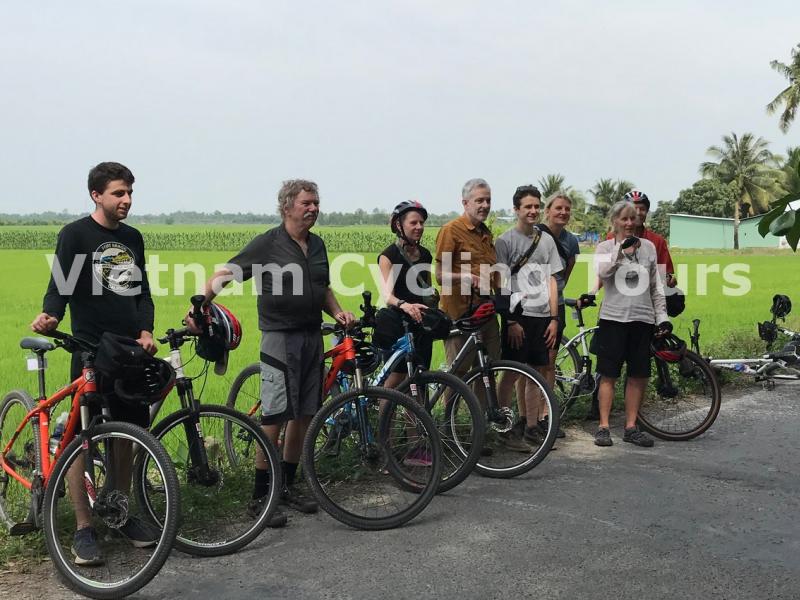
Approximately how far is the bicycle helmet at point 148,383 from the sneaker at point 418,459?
1437mm

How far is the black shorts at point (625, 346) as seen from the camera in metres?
6.40

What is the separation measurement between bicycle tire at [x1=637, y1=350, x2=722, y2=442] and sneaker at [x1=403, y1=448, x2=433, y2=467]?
2.55 metres

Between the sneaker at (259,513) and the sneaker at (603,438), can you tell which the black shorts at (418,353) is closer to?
the sneaker at (259,513)

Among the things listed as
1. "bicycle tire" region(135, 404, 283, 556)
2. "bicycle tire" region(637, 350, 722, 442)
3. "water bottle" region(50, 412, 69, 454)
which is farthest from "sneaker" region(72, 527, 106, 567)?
"bicycle tire" region(637, 350, 722, 442)

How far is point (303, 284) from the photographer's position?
183 inches

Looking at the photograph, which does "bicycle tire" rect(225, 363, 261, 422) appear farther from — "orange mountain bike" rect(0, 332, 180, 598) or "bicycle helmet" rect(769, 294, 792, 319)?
"bicycle helmet" rect(769, 294, 792, 319)

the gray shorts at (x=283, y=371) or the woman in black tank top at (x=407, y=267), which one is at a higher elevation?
the woman in black tank top at (x=407, y=267)

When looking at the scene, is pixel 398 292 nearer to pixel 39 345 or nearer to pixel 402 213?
pixel 402 213

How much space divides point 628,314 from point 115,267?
3.91 m

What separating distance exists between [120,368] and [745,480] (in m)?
4.00

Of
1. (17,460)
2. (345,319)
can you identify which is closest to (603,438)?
(345,319)

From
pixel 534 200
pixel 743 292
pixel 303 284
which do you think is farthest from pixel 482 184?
pixel 743 292

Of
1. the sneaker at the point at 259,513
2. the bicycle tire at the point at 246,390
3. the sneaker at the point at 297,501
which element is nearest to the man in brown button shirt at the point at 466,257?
the bicycle tire at the point at 246,390

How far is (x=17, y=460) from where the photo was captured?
4.55 m
